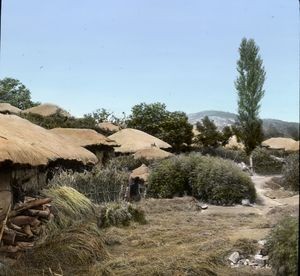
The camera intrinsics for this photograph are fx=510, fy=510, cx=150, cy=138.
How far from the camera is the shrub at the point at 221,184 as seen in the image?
52.3 ft

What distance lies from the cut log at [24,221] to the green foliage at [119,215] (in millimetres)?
2411

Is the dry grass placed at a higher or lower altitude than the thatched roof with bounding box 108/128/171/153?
lower

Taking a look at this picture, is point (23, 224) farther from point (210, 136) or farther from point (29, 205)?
point (210, 136)

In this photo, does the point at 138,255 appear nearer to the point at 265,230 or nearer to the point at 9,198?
the point at 9,198

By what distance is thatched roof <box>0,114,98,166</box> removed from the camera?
6.69m

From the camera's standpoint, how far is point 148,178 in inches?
704

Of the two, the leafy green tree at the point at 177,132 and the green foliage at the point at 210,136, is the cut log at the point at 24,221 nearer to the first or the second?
the leafy green tree at the point at 177,132

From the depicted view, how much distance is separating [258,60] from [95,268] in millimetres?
30193

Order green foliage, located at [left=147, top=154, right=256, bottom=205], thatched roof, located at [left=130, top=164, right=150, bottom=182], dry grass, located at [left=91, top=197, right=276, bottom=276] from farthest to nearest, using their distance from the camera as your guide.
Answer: thatched roof, located at [left=130, top=164, right=150, bottom=182] → green foliage, located at [left=147, top=154, right=256, bottom=205] → dry grass, located at [left=91, top=197, right=276, bottom=276]

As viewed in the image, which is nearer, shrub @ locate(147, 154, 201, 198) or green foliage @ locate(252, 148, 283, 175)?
shrub @ locate(147, 154, 201, 198)

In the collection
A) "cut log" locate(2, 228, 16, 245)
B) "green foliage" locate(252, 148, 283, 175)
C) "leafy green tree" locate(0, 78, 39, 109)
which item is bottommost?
"cut log" locate(2, 228, 16, 245)

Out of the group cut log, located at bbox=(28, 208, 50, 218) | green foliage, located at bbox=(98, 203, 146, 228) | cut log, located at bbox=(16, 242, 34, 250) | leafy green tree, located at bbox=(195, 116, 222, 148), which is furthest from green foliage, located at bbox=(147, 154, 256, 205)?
leafy green tree, located at bbox=(195, 116, 222, 148)

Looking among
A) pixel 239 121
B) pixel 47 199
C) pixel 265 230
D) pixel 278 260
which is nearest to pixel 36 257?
pixel 47 199

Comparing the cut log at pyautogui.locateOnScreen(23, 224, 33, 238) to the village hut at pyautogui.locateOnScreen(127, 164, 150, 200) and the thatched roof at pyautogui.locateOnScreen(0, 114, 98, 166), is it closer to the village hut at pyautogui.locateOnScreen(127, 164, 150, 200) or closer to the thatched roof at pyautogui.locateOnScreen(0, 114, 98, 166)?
the thatched roof at pyautogui.locateOnScreen(0, 114, 98, 166)
